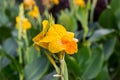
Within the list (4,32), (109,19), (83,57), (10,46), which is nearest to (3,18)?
(4,32)

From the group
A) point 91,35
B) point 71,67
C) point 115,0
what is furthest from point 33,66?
point 115,0

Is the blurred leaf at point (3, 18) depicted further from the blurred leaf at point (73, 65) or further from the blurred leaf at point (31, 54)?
the blurred leaf at point (73, 65)

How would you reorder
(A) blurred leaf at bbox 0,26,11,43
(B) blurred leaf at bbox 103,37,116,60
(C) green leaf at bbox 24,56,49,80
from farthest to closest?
(A) blurred leaf at bbox 0,26,11,43 < (B) blurred leaf at bbox 103,37,116,60 < (C) green leaf at bbox 24,56,49,80

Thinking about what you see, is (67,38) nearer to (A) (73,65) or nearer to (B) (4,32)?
(A) (73,65)

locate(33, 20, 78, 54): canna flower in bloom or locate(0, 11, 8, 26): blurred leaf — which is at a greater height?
locate(33, 20, 78, 54): canna flower in bloom

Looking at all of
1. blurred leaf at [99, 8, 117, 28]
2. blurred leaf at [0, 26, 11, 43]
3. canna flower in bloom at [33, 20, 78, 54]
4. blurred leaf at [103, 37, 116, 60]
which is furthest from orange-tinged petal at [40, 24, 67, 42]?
blurred leaf at [0, 26, 11, 43]

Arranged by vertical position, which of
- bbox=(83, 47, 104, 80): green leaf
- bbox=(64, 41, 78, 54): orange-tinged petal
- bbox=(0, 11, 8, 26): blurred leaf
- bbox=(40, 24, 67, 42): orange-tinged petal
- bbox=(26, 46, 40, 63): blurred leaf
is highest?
bbox=(40, 24, 67, 42): orange-tinged petal

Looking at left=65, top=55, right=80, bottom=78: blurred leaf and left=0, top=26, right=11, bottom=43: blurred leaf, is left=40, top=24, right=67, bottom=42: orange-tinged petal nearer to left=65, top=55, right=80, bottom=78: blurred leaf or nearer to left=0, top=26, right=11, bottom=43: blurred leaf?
left=65, top=55, right=80, bottom=78: blurred leaf

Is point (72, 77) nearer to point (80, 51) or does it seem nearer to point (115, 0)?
point (80, 51)
